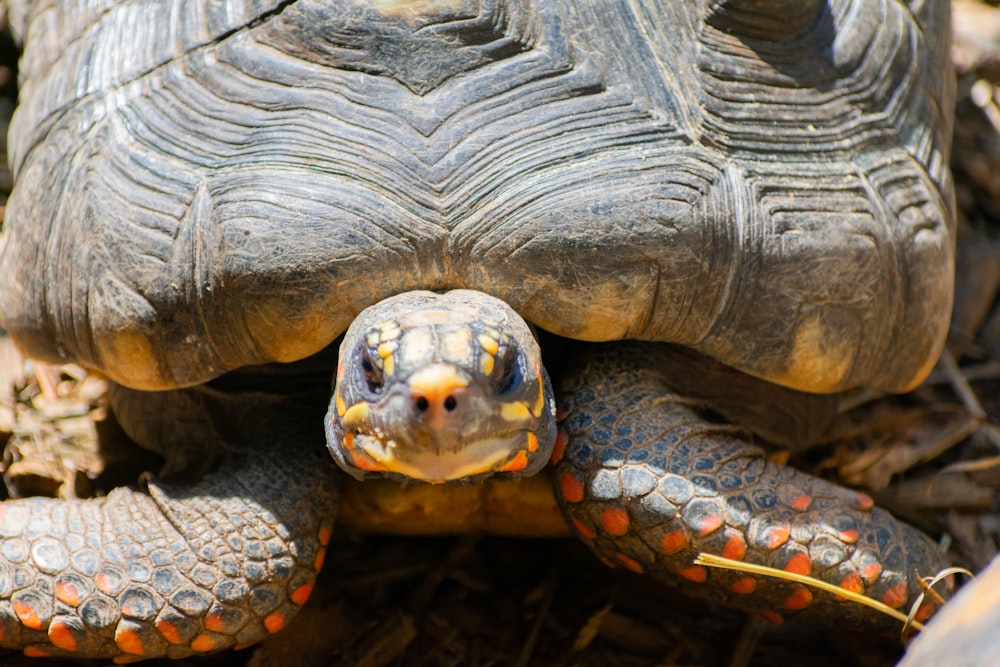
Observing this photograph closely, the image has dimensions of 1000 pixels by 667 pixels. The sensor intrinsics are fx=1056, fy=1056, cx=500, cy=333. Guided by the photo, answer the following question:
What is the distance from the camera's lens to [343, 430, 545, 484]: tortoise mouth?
2.29 metres

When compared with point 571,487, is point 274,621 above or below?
below

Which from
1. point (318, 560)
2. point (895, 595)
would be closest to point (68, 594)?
point (318, 560)

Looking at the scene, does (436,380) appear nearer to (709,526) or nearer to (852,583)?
(709,526)

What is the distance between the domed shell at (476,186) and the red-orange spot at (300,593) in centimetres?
62

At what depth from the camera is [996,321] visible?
14.7ft

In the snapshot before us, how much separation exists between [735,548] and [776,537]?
0.11 m

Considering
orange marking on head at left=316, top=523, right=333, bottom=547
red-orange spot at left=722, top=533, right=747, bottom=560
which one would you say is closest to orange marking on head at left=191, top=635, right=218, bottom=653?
orange marking on head at left=316, top=523, right=333, bottom=547

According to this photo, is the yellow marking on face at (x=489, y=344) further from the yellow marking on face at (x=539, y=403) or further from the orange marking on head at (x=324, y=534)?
the orange marking on head at (x=324, y=534)

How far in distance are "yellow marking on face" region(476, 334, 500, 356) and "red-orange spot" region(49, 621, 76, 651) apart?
1.35 m

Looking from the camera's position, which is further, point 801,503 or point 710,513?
point 801,503

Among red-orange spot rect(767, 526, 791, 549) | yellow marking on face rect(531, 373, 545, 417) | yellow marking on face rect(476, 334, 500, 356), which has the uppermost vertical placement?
yellow marking on face rect(476, 334, 500, 356)

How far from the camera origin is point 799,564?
275 cm

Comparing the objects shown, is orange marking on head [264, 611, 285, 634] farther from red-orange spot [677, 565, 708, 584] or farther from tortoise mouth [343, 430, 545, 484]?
red-orange spot [677, 565, 708, 584]

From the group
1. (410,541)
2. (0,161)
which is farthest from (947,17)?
(0,161)
